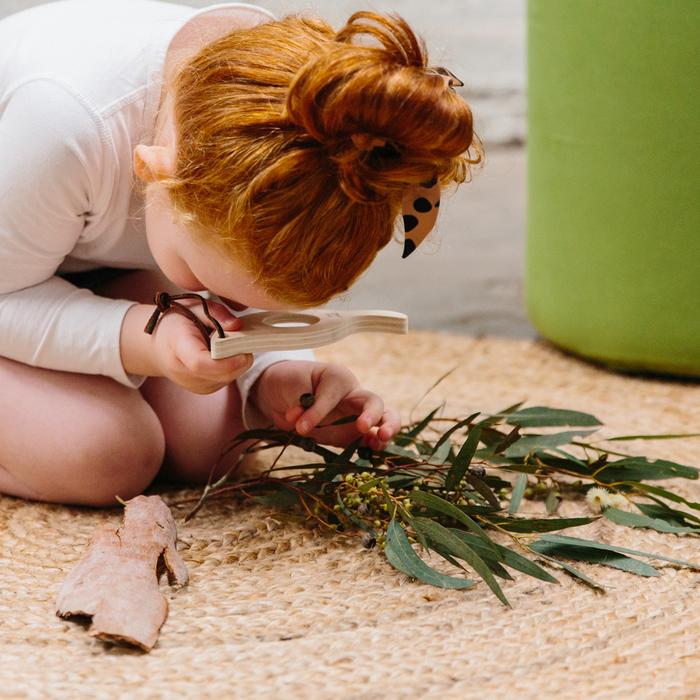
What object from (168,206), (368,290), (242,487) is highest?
(168,206)

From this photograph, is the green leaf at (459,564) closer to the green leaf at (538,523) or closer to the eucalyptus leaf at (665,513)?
the green leaf at (538,523)

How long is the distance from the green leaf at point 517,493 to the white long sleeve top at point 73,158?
0.34 meters

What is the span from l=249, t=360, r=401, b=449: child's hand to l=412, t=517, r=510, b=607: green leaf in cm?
11

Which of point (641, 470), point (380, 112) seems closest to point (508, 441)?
point (641, 470)

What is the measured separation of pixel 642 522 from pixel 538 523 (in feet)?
0.37

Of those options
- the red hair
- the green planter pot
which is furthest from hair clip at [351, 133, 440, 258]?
the green planter pot

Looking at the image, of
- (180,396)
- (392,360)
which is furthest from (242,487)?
(392,360)

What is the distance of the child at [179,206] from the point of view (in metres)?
0.70

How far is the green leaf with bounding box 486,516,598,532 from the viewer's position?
81cm

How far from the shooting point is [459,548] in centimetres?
77

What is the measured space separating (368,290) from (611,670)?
1405 millimetres

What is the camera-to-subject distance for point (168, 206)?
80cm

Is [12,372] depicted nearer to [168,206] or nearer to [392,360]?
[168,206]

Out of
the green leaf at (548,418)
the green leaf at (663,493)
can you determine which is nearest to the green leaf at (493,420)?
the green leaf at (548,418)
